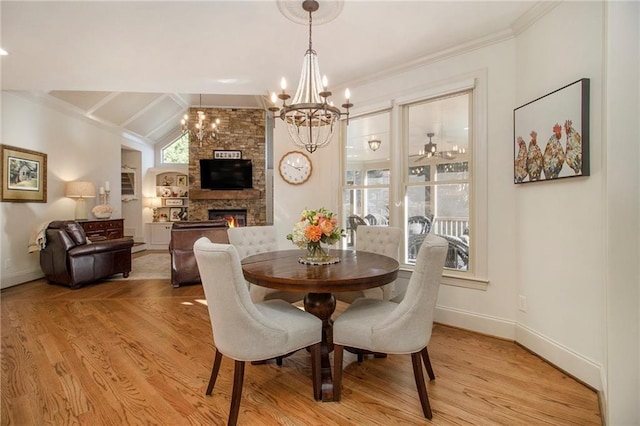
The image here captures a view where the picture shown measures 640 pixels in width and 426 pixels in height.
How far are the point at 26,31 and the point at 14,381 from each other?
111 inches

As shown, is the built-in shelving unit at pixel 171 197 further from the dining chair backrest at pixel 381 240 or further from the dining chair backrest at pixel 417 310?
the dining chair backrest at pixel 417 310

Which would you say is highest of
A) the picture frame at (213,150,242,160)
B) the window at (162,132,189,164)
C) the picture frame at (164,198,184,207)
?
the window at (162,132,189,164)

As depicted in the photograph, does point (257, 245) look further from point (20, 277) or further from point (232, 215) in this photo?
point (232, 215)

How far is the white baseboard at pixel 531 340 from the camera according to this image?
1989 mm

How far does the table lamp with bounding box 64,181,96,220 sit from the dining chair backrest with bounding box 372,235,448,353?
6107 mm

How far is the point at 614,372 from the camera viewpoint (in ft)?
4.89

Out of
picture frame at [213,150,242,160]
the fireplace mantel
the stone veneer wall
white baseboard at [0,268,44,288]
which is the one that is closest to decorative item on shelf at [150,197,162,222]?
the stone veneer wall

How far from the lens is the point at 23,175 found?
15.6 ft

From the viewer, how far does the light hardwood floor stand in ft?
5.59

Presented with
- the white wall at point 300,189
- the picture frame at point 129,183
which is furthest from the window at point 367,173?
the picture frame at point 129,183

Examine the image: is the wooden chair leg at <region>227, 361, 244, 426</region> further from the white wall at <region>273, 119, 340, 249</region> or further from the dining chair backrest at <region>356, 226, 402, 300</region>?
the white wall at <region>273, 119, 340, 249</region>

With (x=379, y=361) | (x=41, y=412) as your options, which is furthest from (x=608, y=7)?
(x=41, y=412)

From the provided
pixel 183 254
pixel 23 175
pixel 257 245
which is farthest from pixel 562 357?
pixel 23 175

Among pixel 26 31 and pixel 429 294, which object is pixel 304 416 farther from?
pixel 26 31
